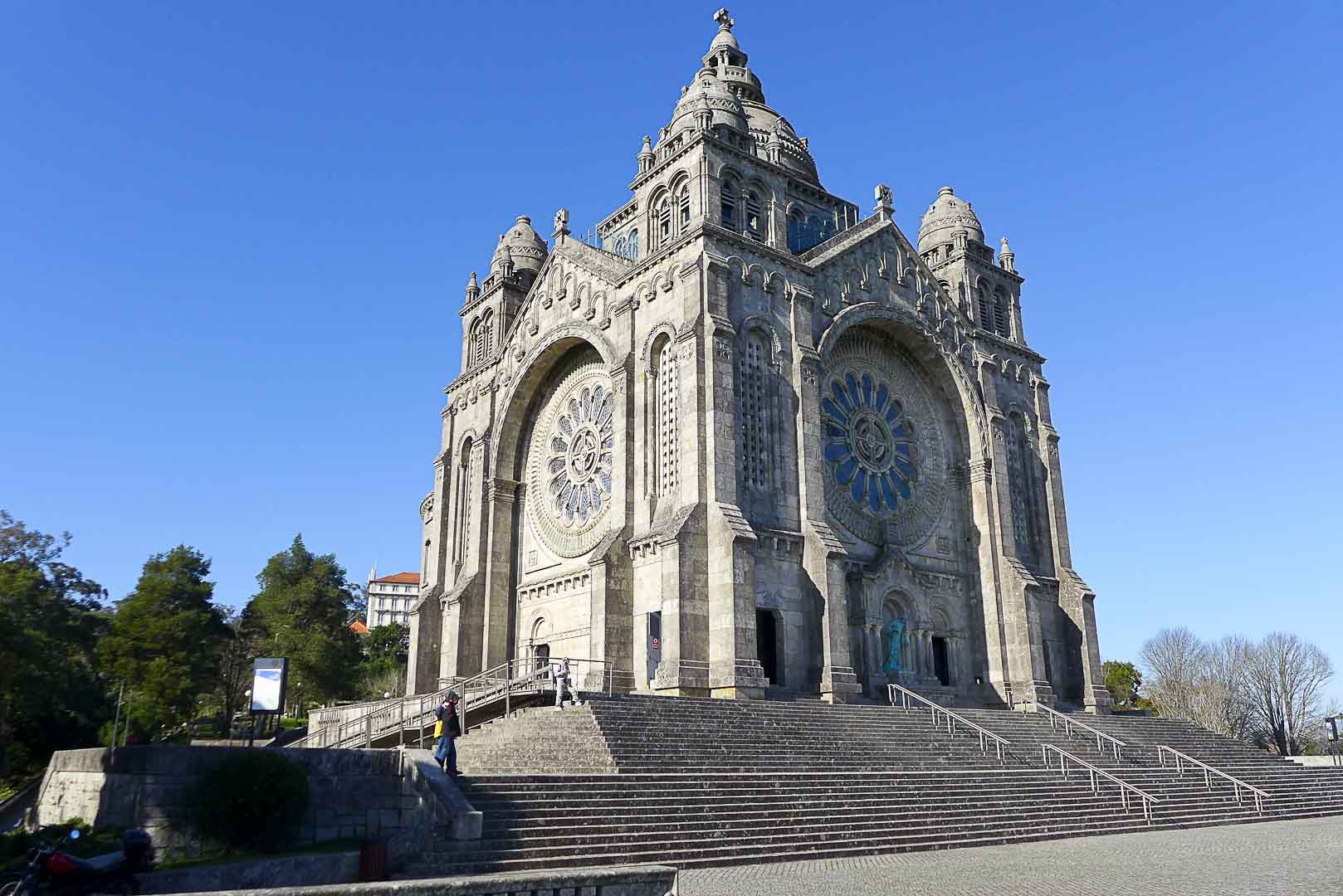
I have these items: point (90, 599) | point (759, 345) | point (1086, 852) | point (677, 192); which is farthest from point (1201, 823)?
point (90, 599)

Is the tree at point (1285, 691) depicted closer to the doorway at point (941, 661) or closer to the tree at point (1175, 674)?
the tree at point (1175, 674)

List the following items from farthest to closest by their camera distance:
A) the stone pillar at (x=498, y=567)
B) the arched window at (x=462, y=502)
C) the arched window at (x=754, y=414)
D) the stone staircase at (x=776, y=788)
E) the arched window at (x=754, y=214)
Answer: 1. the arched window at (x=462, y=502)
2. the stone pillar at (x=498, y=567)
3. the arched window at (x=754, y=214)
4. the arched window at (x=754, y=414)
5. the stone staircase at (x=776, y=788)

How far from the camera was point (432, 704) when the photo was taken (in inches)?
1089

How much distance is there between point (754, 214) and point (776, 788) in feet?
66.8

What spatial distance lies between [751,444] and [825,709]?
8.28 meters

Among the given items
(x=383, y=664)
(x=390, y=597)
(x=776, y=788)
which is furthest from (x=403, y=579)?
(x=776, y=788)

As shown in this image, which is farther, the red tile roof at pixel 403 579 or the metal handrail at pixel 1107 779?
the red tile roof at pixel 403 579

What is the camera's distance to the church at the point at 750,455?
1131 inches

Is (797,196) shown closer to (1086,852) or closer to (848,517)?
(848,517)

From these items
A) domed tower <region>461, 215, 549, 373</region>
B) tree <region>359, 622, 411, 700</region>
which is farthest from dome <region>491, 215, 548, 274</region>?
tree <region>359, 622, 411, 700</region>

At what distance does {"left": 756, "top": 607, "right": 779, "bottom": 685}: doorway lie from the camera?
2841cm

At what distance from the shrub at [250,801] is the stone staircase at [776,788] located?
79.8 inches

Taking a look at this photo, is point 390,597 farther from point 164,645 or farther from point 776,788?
point 776,788

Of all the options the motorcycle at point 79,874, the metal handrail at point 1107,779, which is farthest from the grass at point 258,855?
the metal handrail at point 1107,779
